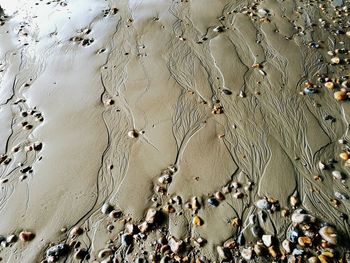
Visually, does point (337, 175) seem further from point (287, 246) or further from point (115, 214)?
point (115, 214)

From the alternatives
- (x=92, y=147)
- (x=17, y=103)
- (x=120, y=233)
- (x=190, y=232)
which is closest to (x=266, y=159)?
(x=190, y=232)

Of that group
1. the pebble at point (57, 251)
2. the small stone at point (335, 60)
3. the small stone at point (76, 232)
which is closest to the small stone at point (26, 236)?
the pebble at point (57, 251)

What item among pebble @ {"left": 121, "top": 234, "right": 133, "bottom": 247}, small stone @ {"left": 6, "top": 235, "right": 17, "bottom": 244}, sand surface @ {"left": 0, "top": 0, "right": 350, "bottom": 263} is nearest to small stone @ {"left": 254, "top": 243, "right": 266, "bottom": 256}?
sand surface @ {"left": 0, "top": 0, "right": 350, "bottom": 263}

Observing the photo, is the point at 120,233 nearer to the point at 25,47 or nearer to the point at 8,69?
the point at 8,69

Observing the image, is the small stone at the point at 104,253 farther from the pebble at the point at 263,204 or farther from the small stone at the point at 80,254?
the pebble at the point at 263,204

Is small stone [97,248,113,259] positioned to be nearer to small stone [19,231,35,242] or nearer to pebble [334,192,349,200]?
small stone [19,231,35,242]

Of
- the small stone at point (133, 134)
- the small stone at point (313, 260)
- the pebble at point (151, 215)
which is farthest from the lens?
the small stone at point (133, 134)
